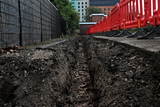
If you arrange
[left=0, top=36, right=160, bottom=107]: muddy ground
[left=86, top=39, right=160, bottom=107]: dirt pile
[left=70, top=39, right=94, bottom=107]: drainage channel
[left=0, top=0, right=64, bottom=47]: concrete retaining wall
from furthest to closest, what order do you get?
[left=0, top=0, right=64, bottom=47]: concrete retaining wall → [left=70, top=39, right=94, bottom=107]: drainage channel → [left=0, top=36, right=160, bottom=107]: muddy ground → [left=86, top=39, right=160, bottom=107]: dirt pile

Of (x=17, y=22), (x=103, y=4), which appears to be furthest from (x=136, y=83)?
(x=103, y=4)

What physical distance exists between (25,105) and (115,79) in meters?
0.95

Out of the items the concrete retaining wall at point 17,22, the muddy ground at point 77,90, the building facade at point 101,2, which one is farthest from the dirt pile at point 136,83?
the building facade at point 101,2

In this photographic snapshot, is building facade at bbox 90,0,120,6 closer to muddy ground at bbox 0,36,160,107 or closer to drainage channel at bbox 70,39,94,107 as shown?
drainage channel at bbox 70,39,94,107

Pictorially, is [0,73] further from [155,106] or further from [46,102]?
[155,106]

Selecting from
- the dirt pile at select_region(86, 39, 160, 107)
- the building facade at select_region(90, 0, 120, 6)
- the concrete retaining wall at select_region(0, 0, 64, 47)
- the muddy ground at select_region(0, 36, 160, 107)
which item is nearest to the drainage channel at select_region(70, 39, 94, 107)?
the muddy ground at select_region(0, 36, 160, 107)

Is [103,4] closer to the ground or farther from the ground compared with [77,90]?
farther from the ground

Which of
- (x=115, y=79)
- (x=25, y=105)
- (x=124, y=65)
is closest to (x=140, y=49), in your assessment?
(x=124, y=65)

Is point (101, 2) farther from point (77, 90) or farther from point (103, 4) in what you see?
point (77, 90)

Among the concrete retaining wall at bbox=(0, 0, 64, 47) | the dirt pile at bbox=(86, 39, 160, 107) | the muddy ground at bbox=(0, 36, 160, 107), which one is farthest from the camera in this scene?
the concrete retaining wall at bbox=(0, 0, 64, 47)

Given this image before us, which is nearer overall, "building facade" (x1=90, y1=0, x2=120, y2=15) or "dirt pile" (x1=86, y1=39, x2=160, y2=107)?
"dirt pile" (x1=86, y1=39, x2=160, y2=107)

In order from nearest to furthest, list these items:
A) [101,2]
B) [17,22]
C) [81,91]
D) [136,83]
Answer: [136,83] < [81,91] < [17,22] < [101,2]


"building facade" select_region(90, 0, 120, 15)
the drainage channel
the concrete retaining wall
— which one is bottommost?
the drainage channel

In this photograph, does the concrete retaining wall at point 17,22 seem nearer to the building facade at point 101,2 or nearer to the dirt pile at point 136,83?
the dirt pile at point 136,83
